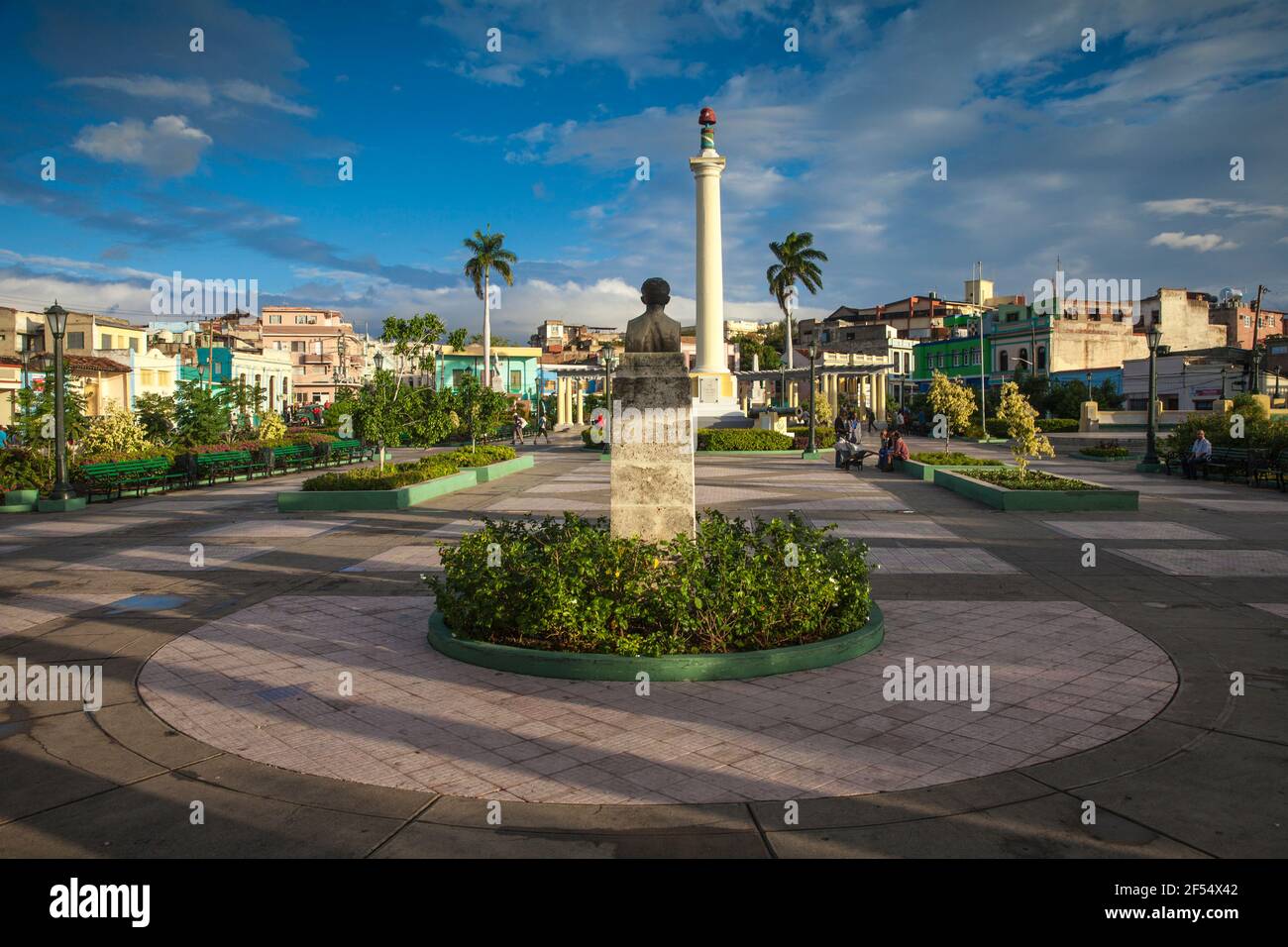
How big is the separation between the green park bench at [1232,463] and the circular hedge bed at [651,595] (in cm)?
1822

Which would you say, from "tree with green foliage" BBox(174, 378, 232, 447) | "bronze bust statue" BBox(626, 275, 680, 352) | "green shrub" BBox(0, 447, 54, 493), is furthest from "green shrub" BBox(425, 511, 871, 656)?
"tree with green foliage" BBox(174, 378, 232, 447)

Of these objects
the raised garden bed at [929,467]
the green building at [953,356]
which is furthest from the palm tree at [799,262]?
the raised garden bed at [929,467]

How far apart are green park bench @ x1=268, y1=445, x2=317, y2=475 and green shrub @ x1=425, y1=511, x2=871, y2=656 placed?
20522mm

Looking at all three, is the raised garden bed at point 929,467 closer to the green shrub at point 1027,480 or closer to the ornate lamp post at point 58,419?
the green shrub at point 1027,480

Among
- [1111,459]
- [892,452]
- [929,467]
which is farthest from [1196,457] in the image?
[1111,459]

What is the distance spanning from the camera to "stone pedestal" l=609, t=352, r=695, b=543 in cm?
769

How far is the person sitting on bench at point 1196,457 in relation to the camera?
22984mm

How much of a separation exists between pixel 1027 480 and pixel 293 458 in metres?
20.3

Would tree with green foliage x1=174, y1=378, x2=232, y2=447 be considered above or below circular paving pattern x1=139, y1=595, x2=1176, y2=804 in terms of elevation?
above

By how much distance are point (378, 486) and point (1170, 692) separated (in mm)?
14426

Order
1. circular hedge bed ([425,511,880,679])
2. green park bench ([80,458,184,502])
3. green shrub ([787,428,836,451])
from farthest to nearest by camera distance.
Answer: green shrub ([787,428,836,451]) → green park bench ([80,458,184,502]) → circular hedge bed ([425,511,880,679])

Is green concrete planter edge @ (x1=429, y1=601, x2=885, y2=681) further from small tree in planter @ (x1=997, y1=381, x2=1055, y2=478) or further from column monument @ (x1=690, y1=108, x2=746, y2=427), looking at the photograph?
column monument @ (x1=690, y1=108, x2=746, y2=427)
